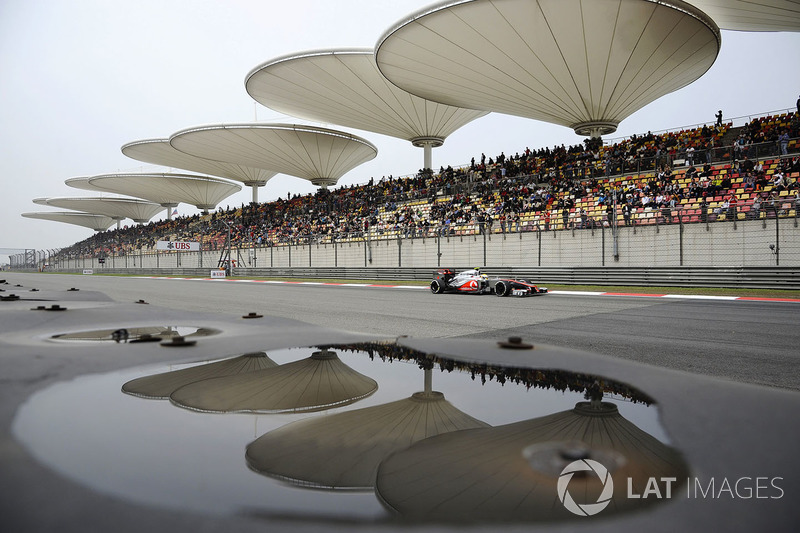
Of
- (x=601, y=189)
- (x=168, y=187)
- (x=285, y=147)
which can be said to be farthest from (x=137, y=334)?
(x=168, y=187)

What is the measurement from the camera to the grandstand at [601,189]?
65.6 feet

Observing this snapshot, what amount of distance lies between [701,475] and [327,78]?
131 feet

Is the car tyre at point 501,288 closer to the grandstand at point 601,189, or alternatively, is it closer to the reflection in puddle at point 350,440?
the grandstand at point 601,189

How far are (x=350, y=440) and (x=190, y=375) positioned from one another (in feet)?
7.48

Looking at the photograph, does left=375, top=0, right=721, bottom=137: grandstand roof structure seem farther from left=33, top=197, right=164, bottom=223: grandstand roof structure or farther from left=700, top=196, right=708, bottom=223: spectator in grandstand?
left=33, top=197, right=164, bottom=223: grandstand roof structure

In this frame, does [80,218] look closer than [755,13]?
No

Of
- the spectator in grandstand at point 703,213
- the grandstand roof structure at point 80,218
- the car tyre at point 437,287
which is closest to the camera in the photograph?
the car tyre at point 437,287

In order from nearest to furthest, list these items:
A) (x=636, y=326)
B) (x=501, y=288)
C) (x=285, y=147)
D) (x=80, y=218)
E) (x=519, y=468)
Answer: (x=519, y=468) → (x=636, y=326) → (x=501, y=288) → (x=285, y=147) → (x=80, y=218)

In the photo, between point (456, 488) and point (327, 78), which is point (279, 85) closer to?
point (327, 78)

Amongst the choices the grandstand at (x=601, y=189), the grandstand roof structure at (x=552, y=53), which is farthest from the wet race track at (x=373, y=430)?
the grandstand roof structure at (x=552, y=53)

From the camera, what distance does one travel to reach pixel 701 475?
235 centimetres

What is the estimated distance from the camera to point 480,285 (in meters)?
17.3

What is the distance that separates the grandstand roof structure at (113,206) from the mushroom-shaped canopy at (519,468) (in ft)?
350

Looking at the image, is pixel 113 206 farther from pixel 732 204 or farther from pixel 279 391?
pixel 279 391
